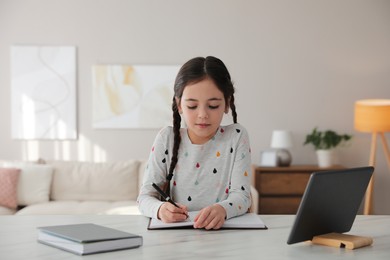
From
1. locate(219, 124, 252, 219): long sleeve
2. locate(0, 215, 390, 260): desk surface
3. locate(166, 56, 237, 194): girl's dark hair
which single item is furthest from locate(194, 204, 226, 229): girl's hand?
locate(166, 56, 237, 194): girl's dark hair

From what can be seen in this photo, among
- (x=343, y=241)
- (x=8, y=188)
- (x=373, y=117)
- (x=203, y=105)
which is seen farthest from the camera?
(x=373, y=117)

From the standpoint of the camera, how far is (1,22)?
5.20 m

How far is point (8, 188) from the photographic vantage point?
14.7 feet

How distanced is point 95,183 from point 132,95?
0.98 m

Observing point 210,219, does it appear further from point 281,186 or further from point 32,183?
point 281,186

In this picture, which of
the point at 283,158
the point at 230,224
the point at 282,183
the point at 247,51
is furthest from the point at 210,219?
the point at 247,51

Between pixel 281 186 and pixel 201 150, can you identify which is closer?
pixel 201 150

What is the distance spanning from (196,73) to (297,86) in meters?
3.65

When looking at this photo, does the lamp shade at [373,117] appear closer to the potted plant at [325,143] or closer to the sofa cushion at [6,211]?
the potted plant at [325,143]

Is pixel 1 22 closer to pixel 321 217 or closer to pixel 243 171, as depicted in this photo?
pixel 243 171

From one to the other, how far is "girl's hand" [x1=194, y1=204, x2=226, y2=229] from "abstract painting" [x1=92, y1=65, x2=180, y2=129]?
3678 millimetres

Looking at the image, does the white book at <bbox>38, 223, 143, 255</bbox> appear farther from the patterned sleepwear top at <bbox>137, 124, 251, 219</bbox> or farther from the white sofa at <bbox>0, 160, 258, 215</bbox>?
the white sofa at <bbox>0, 160, 258, 215</bbox>

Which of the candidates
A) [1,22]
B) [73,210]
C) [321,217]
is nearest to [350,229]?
[321,217]

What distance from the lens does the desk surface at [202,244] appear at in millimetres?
1310
